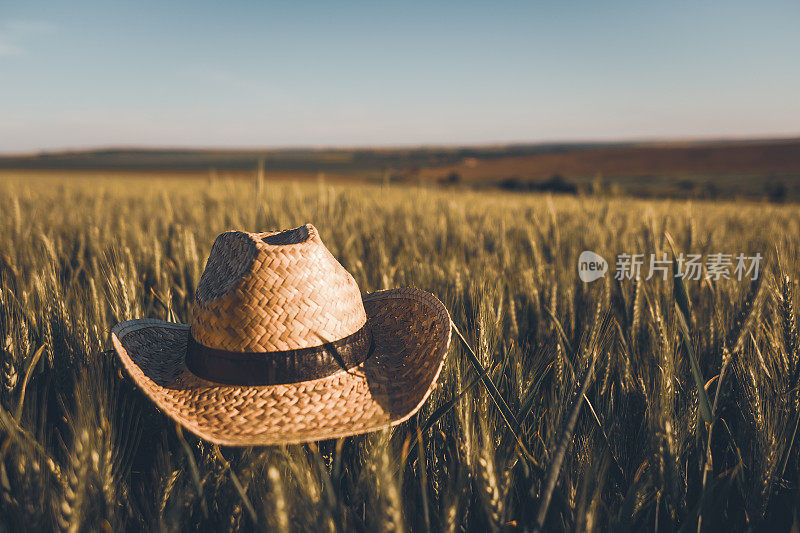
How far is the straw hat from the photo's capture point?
31.9 inches

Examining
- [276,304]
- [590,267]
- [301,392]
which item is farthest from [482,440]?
[590,267]

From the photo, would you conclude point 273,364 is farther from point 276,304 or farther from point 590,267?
point 590,267

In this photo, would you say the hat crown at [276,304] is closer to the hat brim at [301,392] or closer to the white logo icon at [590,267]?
the hat brim at [301,392]

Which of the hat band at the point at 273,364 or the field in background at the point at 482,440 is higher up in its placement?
the hat band at the point at 273,364

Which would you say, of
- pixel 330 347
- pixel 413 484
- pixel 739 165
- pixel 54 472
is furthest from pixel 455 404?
pixel 739 165

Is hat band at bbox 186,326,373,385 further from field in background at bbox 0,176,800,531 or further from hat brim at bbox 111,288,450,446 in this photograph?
field in background at bbox 0,176,800,531

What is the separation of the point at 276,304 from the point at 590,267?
138cm

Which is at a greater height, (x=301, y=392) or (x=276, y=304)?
(x=276, y=304)

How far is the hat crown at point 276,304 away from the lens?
866 millimetres

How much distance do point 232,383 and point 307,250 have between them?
0.98ft

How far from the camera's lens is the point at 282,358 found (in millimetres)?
865

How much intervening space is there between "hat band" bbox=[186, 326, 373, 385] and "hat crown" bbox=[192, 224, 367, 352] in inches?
0.5

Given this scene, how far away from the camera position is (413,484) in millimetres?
815

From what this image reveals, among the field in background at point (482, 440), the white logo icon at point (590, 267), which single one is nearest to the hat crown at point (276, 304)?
the field in background at point (482, 440)
